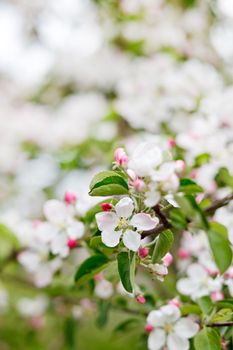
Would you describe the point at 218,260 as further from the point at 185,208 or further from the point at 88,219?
the point at 88,219

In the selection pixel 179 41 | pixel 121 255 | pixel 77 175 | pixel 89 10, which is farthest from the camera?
pixel 89 10

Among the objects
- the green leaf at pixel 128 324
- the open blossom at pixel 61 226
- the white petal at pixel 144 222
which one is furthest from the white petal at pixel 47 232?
the white petal at pixel 144 222

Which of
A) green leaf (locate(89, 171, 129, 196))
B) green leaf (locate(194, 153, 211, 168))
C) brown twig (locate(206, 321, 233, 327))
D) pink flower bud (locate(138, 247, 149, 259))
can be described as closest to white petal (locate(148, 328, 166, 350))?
brown twig (locate(206, 321, 233, 327))

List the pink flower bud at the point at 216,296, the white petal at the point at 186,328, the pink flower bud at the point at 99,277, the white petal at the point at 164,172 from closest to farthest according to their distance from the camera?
the white petal at the point at 164,172 → the white petal at the point at 186,328 → the pink flower bud at the point at 216,296 → the pink flower bud at the point at 99,277

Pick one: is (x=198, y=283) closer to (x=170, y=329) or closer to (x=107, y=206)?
(x=170, y=329)

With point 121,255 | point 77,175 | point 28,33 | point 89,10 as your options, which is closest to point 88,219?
point 121,255

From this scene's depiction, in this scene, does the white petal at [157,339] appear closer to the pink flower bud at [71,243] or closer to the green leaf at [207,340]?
the green leaf at [207,340]

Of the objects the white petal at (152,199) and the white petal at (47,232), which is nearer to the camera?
the white petal at (152,199)
